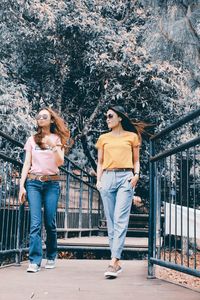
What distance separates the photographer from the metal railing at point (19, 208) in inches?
199

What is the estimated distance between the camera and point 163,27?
10.1m

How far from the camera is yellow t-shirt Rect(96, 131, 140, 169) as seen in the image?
4.49 meters

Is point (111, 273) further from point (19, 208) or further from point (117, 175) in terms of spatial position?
point (19, 208)

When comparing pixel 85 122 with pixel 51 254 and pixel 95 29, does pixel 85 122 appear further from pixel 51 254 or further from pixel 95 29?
pixel 51 254

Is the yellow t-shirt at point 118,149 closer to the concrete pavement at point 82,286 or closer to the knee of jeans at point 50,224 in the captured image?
the knee of jeans at point 50,224

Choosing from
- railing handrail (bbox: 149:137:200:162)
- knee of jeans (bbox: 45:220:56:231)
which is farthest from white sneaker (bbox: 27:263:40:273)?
railing handrail (bbox: 149:137:200:162)

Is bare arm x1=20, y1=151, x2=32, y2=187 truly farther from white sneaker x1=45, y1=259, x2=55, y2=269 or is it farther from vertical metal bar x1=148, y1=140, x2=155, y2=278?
vertical metal bar x1=148, y1=140, x2=155, y2=278

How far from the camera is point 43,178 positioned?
4.59 meters

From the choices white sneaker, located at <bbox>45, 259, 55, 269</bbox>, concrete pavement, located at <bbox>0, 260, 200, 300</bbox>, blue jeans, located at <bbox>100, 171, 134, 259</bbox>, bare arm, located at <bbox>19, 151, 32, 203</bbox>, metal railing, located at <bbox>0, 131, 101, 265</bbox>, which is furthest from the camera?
metal railing, located at <bbox>0, 131, 101, 265</bbox>

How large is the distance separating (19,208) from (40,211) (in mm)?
618

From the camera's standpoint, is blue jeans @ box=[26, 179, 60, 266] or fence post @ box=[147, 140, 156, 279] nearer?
fence post @ box=[147, 140, 156, 279]

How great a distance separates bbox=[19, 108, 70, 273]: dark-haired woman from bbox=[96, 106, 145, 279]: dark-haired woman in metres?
0.43

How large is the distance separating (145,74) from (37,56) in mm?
2814

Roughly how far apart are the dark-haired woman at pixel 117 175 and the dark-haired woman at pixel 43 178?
1.42ft
